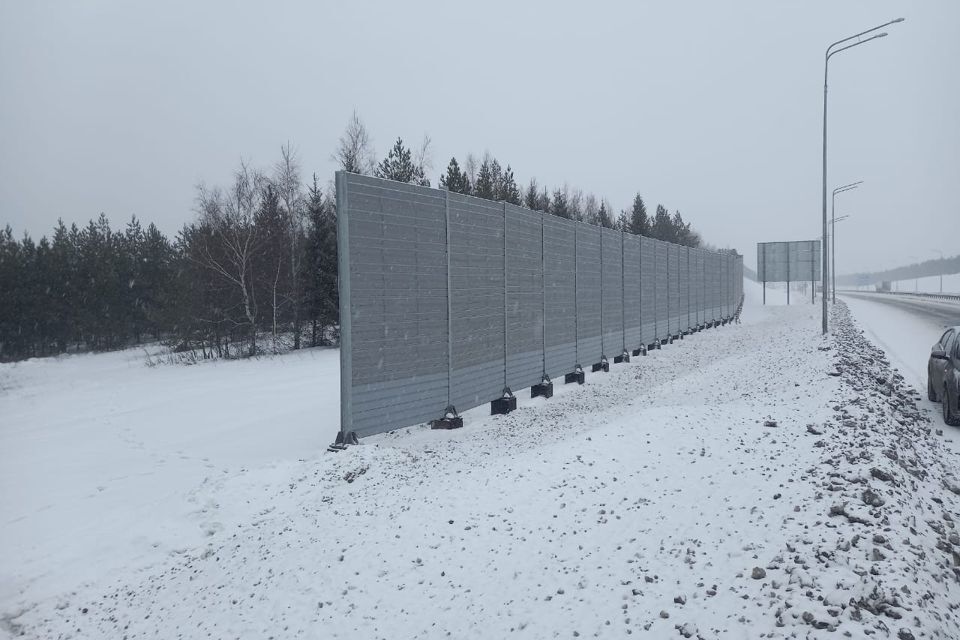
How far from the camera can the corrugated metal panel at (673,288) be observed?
26.9 meters

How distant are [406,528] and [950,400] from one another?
8.79 meters

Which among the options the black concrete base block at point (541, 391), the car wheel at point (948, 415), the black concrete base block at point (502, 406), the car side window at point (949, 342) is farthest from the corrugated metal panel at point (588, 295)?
the car wheel at point (948, 415)

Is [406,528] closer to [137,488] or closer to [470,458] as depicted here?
[470,458]

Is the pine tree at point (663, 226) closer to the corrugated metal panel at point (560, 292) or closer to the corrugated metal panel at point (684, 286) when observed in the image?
the corrugated metal panel at point (684, 286)

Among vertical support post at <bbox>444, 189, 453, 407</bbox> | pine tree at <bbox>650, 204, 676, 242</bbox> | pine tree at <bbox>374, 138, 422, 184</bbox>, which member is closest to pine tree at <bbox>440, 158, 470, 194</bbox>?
pine tree at <bbox>374, 138, 422, 184</bbox>

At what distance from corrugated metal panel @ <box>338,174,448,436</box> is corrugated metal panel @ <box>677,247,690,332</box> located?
69.8ft

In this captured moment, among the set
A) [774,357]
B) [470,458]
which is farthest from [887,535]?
[774,357]

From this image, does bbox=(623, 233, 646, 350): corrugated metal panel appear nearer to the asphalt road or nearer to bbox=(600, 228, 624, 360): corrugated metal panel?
bbox=(600, 228, 624, 360): corrugated metal panel

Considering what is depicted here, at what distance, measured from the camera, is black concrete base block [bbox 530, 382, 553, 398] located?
554 inches

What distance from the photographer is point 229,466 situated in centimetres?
826

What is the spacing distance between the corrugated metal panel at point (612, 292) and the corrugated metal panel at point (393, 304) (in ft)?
31.8

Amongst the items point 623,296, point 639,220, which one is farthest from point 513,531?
point 639,220

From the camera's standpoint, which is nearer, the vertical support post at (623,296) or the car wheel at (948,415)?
the car wheel at (948,415)

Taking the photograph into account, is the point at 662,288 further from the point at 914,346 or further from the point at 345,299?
the point at 345,299
